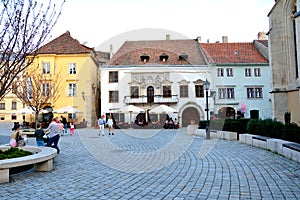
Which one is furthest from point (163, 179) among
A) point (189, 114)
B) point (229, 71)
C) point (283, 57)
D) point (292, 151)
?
point (229, 71)

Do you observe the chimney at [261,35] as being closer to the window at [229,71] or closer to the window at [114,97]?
the window at [229,71]

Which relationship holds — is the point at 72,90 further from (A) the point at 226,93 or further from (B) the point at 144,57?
(A) the point at 226,93

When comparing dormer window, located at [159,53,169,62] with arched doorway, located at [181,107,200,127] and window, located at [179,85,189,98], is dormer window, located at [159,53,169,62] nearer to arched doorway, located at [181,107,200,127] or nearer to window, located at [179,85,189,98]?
window, located at [179,85,189,98]

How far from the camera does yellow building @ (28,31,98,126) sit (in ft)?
136

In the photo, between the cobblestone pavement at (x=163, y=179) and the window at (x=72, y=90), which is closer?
the cobblestone pavement at (x=163, y=179)

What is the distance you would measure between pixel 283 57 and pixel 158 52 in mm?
25731

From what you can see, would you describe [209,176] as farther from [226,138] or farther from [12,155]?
[226,138]

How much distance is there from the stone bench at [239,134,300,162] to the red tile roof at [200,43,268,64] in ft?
90.7

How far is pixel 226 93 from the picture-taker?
4181 cm


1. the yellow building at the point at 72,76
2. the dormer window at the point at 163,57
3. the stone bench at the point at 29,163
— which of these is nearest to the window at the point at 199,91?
the dormer window at the point at 163,57

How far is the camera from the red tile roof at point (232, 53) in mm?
42469

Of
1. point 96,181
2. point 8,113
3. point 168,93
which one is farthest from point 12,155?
point 8,113

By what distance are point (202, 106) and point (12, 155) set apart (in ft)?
111

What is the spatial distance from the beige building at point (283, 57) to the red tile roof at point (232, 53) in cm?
2160
